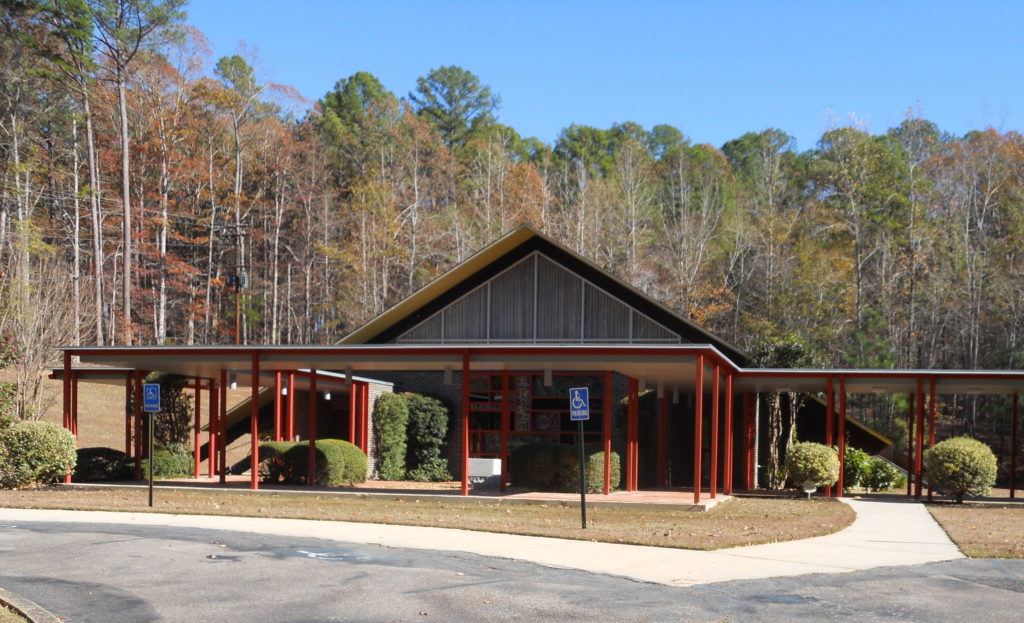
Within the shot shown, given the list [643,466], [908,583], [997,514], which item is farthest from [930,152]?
[908,583]

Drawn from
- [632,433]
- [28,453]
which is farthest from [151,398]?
[632,433]

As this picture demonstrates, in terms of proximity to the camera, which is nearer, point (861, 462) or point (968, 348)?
point (861, 462)

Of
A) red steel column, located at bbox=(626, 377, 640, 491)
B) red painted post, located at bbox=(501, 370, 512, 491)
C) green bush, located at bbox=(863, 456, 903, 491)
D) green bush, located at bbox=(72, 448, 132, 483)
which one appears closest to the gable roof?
red painted post, located at bbox=(501, 370, 512, 491)

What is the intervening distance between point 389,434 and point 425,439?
3.63ft

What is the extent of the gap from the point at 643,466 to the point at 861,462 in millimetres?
6833

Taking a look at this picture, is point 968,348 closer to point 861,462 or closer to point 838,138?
point 838,138

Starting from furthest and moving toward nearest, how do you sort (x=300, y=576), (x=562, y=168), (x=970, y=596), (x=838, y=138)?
(x=562, y=168)
(x=838, y=138)
(x=300, y=576)
(x=970, y=596)

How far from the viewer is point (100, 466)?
25547mm

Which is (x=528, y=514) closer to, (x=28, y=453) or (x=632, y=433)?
(x=632, y=433)

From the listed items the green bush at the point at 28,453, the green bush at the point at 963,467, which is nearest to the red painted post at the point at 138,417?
the green bush at the point at 28,453

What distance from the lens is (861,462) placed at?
31.5m

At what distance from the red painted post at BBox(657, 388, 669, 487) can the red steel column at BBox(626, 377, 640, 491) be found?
3.68 metres

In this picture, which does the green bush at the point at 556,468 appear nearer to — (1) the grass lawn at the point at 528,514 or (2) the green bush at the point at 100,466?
(1) the grass lawn at the point at 528,514

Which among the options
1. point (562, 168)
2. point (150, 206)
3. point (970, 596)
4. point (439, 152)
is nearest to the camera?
point (970, 596)
